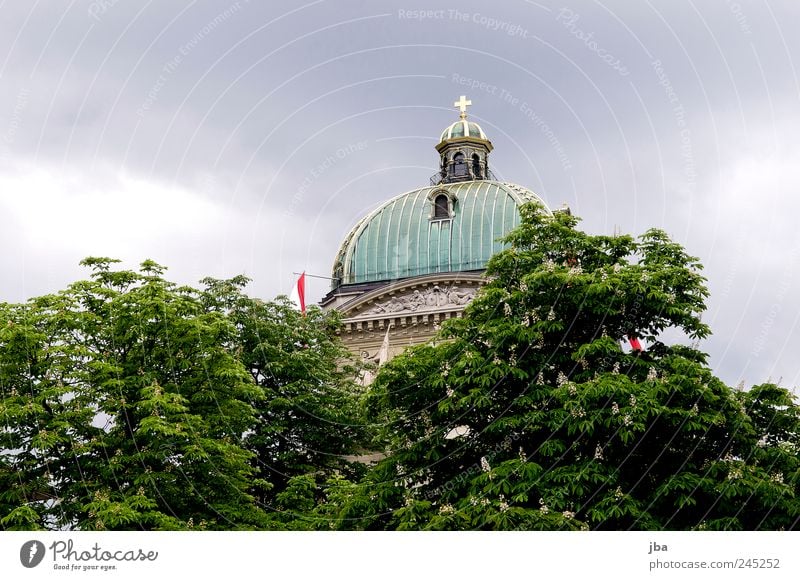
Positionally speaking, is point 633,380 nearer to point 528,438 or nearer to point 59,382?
Result: point 528,438

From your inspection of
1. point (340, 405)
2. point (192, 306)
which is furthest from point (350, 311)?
point (192, 306)

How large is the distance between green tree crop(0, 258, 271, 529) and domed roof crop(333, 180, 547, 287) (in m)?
26.9

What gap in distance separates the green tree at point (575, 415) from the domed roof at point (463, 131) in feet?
130

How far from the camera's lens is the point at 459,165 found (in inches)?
2940

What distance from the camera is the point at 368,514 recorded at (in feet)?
108

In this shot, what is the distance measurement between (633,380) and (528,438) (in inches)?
Answer: 138

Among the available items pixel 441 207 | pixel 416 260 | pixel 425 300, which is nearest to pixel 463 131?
pixel 441 207

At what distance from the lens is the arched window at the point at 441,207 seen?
65938mm

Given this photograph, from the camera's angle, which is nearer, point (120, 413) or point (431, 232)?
point (120, 413)

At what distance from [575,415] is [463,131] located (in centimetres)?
4693

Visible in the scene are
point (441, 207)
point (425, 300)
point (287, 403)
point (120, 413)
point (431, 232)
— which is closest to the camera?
point (120, 413)

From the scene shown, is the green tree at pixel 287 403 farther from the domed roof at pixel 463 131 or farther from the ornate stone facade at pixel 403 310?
the domed roof at pixel 463 131

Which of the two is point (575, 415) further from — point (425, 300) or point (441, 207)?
point (441, 207)

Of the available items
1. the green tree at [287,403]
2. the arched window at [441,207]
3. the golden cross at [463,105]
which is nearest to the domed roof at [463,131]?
the golden cross at [463,105]
